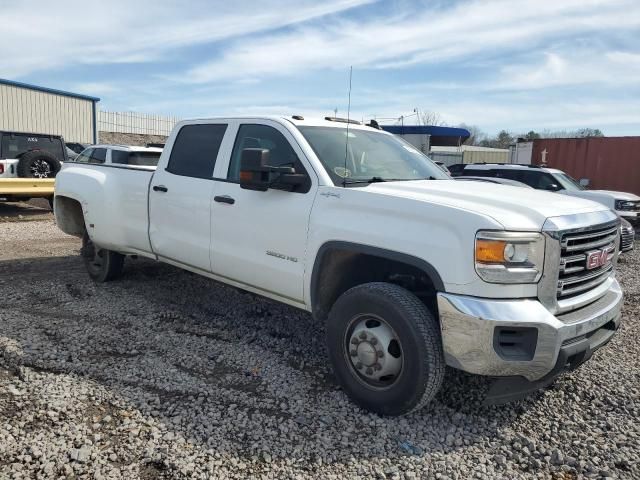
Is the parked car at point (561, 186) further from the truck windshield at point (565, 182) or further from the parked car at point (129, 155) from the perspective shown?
the parked car at point (129, 155)

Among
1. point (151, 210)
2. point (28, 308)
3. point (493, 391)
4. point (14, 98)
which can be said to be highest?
point (14, 98)

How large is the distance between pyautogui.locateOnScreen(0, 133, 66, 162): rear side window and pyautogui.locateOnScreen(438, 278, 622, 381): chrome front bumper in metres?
12.7

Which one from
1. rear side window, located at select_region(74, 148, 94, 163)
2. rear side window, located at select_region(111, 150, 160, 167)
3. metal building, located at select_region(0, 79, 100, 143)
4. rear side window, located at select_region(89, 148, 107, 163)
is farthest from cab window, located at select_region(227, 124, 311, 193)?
metal building, located at select_region(0, 79, 100, 143)

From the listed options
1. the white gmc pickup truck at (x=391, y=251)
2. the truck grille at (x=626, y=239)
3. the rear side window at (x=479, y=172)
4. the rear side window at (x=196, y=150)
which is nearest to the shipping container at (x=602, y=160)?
the rear side window at (x=479, y=172)

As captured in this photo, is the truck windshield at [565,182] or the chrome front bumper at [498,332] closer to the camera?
the chrome front bumper at [498,332]

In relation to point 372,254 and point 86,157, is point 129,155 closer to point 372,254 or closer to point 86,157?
point 86,157

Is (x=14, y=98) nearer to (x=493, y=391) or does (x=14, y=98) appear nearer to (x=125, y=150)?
(x=125, y=150)

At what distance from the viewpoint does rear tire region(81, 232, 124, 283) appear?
6281mm

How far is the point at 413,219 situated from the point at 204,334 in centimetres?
248

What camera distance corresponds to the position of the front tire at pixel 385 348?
318 centimetres

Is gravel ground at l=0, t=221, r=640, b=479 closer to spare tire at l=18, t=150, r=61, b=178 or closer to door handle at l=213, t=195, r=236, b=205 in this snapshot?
door handle at l=213, t=195, r=236, b=205

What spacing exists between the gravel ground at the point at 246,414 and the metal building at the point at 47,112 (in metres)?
23.1

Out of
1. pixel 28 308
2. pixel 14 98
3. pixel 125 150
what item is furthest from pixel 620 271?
pixel 14 98

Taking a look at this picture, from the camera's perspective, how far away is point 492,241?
2.95 m
